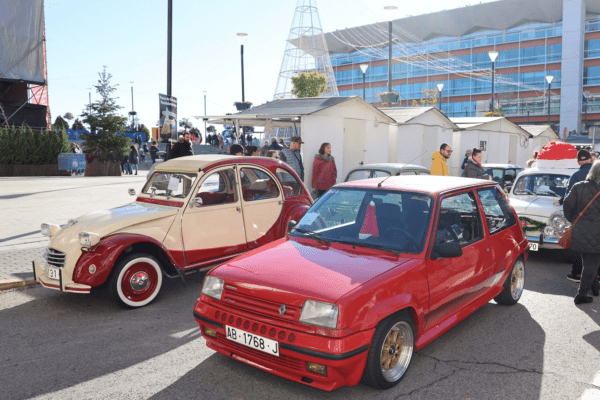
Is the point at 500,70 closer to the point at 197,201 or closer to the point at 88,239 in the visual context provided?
the point at 197,201

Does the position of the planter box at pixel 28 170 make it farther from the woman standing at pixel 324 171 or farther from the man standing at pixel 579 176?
the man standing at pixel 579 176

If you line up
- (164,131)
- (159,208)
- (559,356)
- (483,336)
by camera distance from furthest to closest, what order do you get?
(164,131) < (159,208) < (483,336) < (559,356)

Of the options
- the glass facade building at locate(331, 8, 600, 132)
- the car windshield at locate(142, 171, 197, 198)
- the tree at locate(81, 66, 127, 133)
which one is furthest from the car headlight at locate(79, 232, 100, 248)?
the glass facade building at locate(331, 8, 600, 132)

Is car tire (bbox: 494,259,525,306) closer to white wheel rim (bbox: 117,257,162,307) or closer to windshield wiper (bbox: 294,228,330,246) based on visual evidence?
windshield wiper (bbox: 294,228,330,246)

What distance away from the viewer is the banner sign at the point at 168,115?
10742mm

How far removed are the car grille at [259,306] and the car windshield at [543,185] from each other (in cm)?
693

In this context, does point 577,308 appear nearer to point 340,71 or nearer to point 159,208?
point 159,208

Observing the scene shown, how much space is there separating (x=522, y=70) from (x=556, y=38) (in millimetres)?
5525

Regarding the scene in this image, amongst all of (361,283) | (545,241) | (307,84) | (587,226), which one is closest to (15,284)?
(361,283)

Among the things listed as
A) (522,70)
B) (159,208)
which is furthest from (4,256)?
(522,70)

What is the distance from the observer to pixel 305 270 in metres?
3.76

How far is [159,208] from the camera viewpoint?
20.1ft

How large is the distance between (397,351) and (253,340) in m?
1.09

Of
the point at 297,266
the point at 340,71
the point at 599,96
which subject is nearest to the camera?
the point at 297,266
